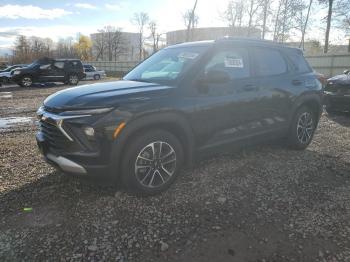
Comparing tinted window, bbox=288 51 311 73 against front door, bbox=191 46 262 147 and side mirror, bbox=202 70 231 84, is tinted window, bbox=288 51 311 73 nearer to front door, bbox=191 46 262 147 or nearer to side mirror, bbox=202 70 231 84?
front door, bbox=191 46 262 147

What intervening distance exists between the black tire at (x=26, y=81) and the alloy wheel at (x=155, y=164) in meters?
19.9

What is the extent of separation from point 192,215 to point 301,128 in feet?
10.6

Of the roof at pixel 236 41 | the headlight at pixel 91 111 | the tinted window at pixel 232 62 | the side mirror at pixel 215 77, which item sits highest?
the roof at pixel 236 41

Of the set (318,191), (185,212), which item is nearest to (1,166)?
(185,212)

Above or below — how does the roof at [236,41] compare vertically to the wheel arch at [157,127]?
above

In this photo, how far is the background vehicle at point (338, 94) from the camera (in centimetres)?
945

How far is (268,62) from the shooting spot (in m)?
5.25

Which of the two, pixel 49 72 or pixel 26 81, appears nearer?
pixel 26 81

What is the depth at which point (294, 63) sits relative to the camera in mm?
5773

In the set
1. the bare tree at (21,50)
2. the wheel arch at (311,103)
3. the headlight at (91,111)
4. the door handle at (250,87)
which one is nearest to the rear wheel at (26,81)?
the wheel arch at (311,103)

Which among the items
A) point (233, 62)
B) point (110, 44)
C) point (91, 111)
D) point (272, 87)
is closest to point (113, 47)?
point (110, 44)

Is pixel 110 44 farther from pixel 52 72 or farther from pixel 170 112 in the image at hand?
pixel 170 112

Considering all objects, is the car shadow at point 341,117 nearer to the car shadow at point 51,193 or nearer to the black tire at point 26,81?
the car shadow at point 51,193

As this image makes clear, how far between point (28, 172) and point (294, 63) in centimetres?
456
